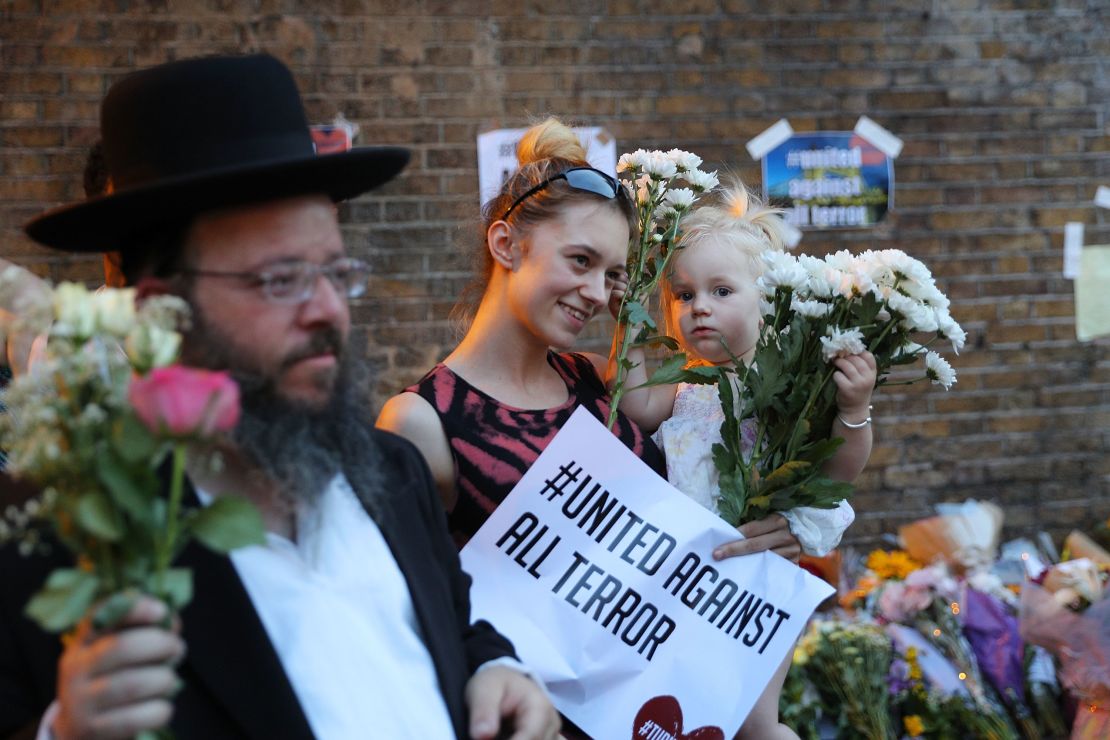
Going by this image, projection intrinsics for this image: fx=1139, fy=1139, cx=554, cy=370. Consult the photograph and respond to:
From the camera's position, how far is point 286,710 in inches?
58.4

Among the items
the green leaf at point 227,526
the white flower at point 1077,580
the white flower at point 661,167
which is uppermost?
the white flower at point 661,167

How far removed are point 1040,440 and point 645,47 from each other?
2.77m

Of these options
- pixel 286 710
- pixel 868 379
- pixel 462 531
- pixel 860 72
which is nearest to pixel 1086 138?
pixel 860 72

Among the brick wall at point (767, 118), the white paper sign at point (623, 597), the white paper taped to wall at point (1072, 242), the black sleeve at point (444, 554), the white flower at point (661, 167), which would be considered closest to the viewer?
the black sleeve at point (444, 554)

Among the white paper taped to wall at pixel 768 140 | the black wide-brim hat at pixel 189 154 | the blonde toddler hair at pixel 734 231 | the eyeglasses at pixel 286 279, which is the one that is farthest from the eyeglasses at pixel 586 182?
the white paper taped to wall at pixel 768 140

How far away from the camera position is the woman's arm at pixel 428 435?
2369 mm

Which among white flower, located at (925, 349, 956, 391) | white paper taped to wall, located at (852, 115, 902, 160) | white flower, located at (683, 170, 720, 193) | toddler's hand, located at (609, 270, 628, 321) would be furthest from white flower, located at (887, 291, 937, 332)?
white paper taped to wall, located at (852, 115, 902, 160)

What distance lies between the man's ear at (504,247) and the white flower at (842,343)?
714 mm

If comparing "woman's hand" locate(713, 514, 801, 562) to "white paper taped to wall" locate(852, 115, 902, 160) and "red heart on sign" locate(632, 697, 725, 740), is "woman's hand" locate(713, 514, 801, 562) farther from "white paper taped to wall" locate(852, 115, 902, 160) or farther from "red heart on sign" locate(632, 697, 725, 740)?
"white paper taped to wall" locate(852, 115, 902, 160)

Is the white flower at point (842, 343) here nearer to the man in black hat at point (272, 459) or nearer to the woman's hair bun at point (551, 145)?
the woman's hair bun at point (551, 145)

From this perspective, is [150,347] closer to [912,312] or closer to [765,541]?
[765,541]

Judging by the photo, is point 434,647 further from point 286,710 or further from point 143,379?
point 143,379

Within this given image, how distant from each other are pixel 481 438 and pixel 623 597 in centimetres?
45

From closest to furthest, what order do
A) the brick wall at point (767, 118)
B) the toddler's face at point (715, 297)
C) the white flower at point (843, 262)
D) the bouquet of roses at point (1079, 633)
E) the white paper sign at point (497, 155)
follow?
1. the white flower at point (843, 262)
2. the toddler's face at point (715, 297)
3. the bouquet of roses at point (1079, 633)
4. the brick wall at point (767, 118)
5. the white paper sign at point (497, 155)
